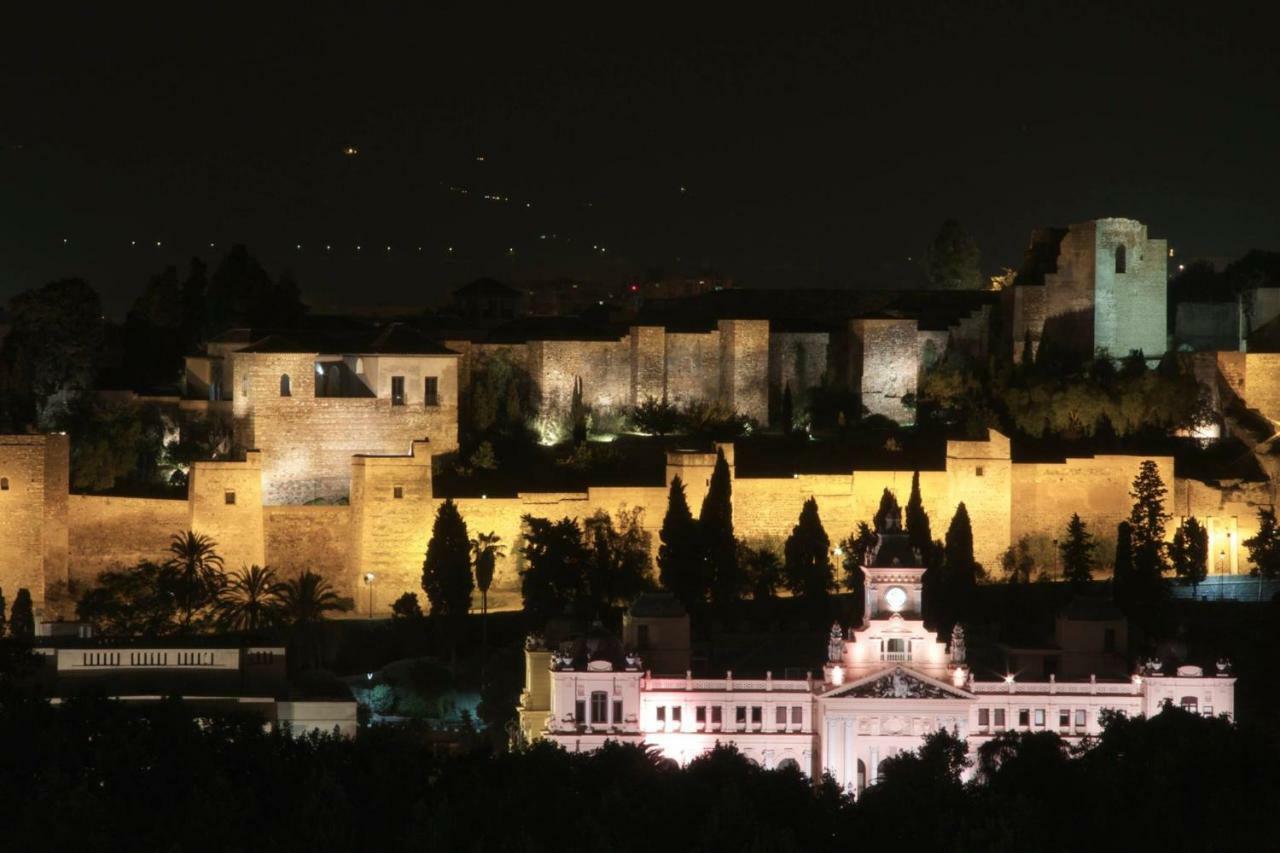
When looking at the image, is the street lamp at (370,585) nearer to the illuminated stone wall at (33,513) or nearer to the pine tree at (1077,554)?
the illuminated stone wall at (33,513)

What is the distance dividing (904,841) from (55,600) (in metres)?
17.1

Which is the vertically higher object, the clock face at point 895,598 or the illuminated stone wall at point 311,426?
the illuminated stone wall at point 311,426

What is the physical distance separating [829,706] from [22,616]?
11.2 meters

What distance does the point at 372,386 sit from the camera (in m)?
53.4

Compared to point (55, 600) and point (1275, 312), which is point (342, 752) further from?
point (1275, 312)

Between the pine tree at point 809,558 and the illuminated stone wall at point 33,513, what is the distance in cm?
1048

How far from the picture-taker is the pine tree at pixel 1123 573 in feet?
158

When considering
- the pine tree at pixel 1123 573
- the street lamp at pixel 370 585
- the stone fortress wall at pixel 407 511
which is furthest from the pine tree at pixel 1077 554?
the street lamp at pixel 370 585

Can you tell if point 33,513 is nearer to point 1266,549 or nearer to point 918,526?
point 918,526

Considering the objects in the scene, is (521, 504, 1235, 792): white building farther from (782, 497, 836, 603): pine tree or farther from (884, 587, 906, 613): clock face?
(782, 497, 836, 603): pine tree

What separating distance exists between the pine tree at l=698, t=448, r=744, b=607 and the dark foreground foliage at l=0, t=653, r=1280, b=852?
831 centimetres

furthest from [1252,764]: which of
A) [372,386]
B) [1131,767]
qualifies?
[372,386]

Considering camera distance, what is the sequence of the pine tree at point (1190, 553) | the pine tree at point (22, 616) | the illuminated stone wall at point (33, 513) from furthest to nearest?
the pine tree at point (1190, 553) → the illuminated stone wall at point (33, 513) → the pine tree at point (22, 616)

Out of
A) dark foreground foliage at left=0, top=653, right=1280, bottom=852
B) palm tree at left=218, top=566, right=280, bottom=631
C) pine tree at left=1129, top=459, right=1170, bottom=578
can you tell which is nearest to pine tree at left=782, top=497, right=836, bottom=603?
pine tree at left=1129, top=459, right=1170, bottom=578
